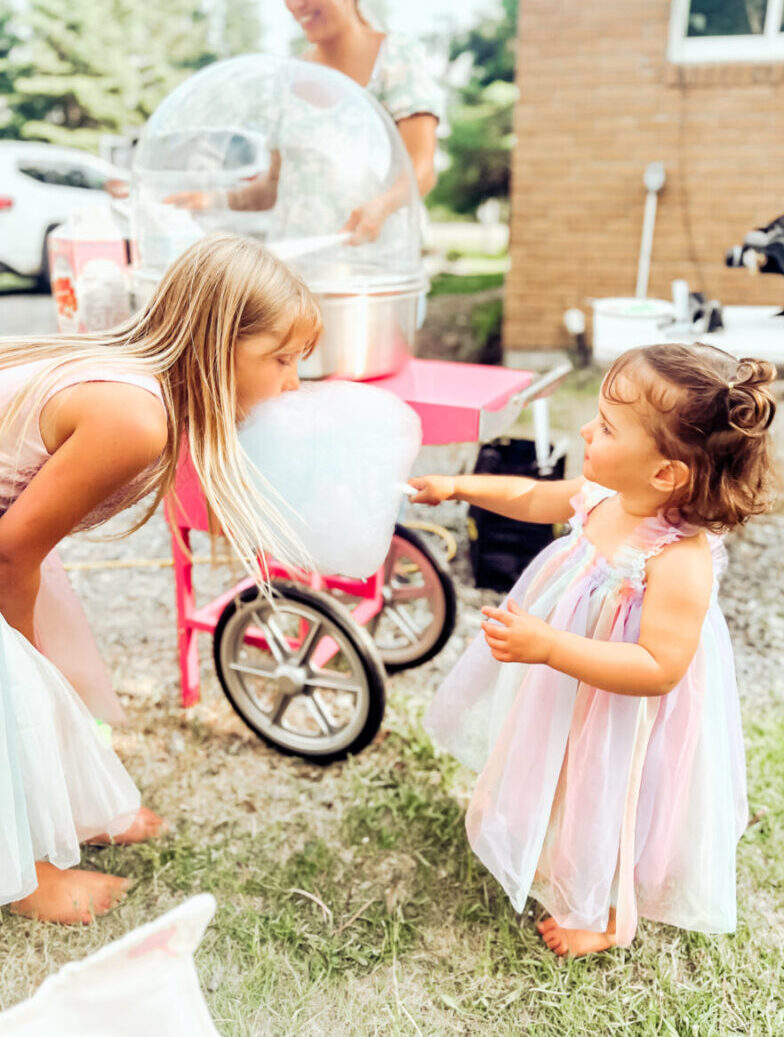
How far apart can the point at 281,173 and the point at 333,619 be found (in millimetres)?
1183

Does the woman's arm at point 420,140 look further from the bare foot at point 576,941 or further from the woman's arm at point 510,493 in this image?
the bare foot at point 576,941

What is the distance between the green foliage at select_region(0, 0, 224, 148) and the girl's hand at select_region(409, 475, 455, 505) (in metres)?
19.4

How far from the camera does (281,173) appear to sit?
7.38 feet

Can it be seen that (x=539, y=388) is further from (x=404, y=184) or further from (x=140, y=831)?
(x=140, y=831)

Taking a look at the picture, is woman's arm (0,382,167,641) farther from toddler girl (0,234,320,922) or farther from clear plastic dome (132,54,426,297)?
clear plastic dome (132,54,426,297)

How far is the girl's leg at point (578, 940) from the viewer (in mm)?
1621

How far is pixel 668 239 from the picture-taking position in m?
5.75

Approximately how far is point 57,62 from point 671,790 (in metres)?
21.4

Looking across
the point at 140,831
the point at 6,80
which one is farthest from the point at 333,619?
the point at 6,80

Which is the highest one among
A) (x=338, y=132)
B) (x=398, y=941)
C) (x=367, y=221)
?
(x=338, y=132)

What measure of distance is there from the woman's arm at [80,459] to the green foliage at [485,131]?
12250mm

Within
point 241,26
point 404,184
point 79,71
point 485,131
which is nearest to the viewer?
point 404,184

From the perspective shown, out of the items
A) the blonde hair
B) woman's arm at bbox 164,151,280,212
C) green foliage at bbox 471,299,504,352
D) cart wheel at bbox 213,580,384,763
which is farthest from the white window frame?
the blonde hair

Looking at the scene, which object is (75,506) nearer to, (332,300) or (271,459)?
(271,459)
